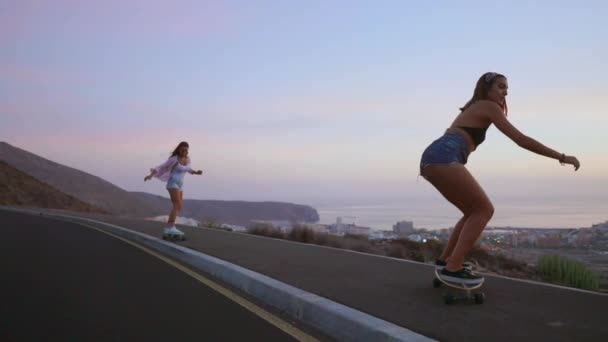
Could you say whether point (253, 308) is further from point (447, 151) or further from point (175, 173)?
point (175, 173)

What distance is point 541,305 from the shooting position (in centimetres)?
509

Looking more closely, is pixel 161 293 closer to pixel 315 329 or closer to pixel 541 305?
pixel 315 329

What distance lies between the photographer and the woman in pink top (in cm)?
1183

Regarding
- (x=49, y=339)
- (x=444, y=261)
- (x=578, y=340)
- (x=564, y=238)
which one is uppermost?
(x=564, y=238)

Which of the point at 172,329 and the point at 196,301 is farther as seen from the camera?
the point at 196,301

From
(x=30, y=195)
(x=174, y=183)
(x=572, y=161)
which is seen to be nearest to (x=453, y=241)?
(x=572, y=161)

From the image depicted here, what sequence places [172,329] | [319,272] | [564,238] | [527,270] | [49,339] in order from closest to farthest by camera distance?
[49,339] < [172,329] < [319,272] < [527,270] < [564,238]

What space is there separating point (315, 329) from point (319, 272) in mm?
2452

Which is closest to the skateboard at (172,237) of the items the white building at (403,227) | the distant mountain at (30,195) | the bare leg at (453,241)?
the bare leg at (453,241)

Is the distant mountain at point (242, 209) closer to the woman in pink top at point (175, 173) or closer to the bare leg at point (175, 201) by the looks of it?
the woman in pink top at point (175, 173)

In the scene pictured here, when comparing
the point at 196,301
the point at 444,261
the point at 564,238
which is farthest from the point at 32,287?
the point at 564,238

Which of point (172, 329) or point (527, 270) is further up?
point (527, 270)

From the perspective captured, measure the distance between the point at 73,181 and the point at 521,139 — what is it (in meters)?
82.0

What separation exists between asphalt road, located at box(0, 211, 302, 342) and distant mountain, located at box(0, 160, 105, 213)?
43198mm
